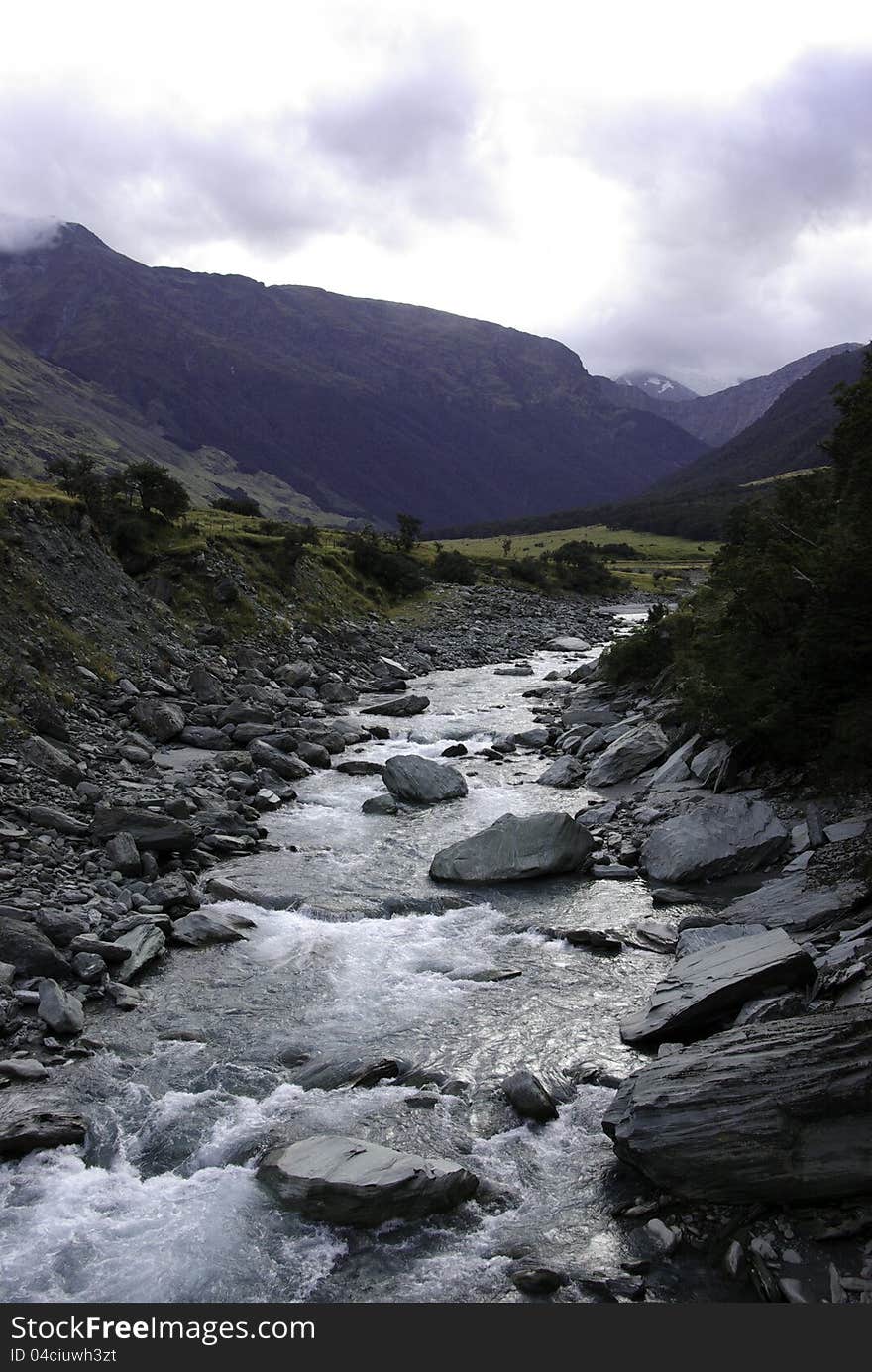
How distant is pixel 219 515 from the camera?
275 ft

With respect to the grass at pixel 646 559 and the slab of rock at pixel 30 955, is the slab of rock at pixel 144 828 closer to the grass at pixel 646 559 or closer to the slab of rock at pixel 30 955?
the slab of rock at pixel 30 955

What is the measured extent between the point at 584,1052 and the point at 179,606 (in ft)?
137

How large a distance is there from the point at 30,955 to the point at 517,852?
12.3 meters

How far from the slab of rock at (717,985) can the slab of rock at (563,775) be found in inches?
641

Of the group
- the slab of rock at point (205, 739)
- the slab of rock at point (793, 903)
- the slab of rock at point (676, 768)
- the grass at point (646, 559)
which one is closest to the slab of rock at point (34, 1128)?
the slab of rock at point (793, 903)

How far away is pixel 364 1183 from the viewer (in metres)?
11.0

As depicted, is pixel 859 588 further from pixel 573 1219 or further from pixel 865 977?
pixel 573 1219

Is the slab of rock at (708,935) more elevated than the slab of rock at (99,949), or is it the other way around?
the slab of rock at (708,935)

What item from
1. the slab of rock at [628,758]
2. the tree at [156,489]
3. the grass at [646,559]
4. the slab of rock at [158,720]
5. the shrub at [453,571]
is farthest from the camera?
the grass at [646,559]

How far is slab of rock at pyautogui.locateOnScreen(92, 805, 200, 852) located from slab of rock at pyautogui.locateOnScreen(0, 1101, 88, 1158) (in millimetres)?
10105

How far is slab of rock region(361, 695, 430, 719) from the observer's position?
4499cm

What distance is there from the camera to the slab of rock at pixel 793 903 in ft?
54.0

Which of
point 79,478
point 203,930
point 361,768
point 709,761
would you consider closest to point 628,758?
point 709,761

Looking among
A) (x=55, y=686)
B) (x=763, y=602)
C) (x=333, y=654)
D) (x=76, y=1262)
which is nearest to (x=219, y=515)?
(x=333, y=654)
